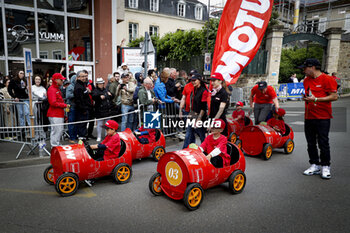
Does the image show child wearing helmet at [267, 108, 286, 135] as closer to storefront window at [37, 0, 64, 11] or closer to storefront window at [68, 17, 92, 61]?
storefront window at [68, 17, 92, 61]

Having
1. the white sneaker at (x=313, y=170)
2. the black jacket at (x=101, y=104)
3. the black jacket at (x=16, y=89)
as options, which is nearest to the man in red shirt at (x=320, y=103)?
the white sneaker at (x=313, y=170)

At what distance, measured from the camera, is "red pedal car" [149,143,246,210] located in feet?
12.7

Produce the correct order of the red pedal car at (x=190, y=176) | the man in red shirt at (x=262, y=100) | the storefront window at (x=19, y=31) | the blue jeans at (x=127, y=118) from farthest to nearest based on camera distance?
the storefront window at (x=19, y=31), the blue jeans at (x=127, y=118), the man in red shirt at (x=262, y=100), the red pedal car at (x=190, y=176)

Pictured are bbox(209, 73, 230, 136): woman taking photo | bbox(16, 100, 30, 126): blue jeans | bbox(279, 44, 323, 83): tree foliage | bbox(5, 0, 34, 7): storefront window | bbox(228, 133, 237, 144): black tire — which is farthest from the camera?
bbox(279, 44, 323, 83): tree foliage

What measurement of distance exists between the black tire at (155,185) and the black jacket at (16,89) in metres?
5.96

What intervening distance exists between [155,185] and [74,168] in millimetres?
1421

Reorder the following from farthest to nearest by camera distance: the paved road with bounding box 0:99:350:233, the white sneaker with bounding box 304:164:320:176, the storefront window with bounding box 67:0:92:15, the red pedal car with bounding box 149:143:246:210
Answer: the storefront window with bounding box 67:0:92:15, the white sneaker with bounding box 304:164:320:176, the red pedal car with bounding box 149:143:246:210, the paved road with bounding box 0:99:350:233

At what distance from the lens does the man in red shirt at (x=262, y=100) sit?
678 centimetres

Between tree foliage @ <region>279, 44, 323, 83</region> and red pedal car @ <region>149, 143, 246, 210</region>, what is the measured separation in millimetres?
23753

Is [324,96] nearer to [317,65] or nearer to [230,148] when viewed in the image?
[317,65]

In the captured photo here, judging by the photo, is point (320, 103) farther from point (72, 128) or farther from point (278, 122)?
point (72, 128)

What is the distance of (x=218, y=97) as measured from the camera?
562 cm

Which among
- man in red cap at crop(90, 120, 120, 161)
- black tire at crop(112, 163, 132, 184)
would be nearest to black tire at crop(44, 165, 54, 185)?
man in red cap at crop(90, 120, 120, 161)

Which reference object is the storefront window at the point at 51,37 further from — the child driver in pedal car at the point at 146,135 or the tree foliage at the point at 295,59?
the tree foliage at the point at 295,59
